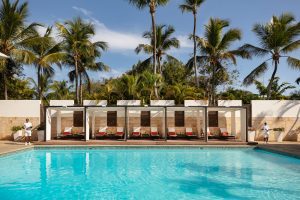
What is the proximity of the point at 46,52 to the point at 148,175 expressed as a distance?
1659 centimetres

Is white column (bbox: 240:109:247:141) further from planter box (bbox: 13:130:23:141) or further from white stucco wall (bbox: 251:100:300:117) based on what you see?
planter box (bbox: 13:130:23:141)

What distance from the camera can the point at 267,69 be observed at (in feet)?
73.4

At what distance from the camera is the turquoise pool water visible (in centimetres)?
780

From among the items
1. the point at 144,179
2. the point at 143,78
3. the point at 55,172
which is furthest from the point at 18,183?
the point at 143,78

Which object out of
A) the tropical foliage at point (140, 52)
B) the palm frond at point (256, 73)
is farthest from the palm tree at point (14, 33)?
the palm frond at point (256, 73)

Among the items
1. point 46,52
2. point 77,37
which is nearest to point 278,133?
point 77,37

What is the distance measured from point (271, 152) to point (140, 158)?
6.37 meters

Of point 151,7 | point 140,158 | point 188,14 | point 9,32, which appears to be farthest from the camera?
point 188,14

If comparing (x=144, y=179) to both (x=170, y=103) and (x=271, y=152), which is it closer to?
(x=271, y=152)

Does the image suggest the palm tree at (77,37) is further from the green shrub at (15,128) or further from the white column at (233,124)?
the white column at (233,124)

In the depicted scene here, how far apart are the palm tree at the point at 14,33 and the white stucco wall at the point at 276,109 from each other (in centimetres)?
1458

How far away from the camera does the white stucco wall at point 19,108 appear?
19094 mm

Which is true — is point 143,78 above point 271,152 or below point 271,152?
above

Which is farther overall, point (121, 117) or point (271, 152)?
point (121, 117)
